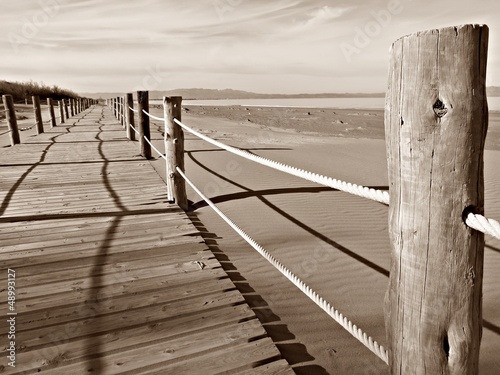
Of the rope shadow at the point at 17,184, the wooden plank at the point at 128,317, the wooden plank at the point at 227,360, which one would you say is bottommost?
the wooden plank at the point at 227,360

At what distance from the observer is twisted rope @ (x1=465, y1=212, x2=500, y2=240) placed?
90cm

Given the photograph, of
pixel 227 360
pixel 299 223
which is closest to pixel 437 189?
pixel 227 360

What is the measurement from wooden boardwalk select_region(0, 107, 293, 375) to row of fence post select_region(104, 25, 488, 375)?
96 cm

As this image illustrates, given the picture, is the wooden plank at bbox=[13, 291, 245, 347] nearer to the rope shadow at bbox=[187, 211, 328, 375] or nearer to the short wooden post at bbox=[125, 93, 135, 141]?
the rope shadow at bbox=[187, 211, 328, 375]

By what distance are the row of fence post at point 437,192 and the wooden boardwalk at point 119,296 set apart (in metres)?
0.96

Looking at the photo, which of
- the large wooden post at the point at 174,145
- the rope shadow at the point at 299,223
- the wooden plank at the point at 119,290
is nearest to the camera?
the wooden plank at the point at 119,290

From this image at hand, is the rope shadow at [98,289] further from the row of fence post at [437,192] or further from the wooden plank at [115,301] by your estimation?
the row of fence post at [437,192]

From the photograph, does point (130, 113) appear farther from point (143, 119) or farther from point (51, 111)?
point (51, 111)

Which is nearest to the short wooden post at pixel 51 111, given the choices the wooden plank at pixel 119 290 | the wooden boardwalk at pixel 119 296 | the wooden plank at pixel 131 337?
the wooden boardwalk at pixel 119 296

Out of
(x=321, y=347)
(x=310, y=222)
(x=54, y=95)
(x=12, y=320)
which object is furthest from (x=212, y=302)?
(x=54, y=95)

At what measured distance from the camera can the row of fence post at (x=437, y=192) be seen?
3.11ft

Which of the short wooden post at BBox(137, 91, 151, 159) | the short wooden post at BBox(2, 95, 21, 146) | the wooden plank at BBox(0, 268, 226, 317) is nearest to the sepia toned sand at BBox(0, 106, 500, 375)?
the wooden plank at BBox(0, 268, 226, 317)

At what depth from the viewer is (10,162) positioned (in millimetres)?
7336

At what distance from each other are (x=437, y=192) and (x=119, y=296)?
7.04 ft
